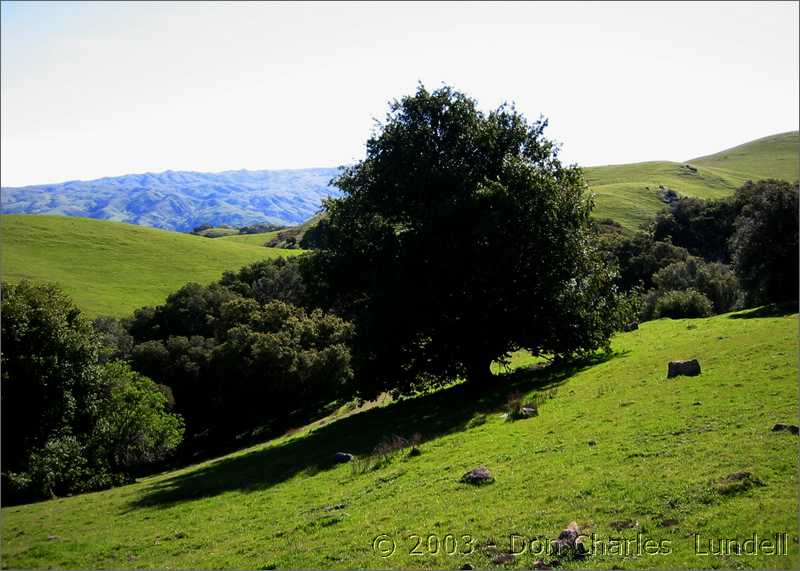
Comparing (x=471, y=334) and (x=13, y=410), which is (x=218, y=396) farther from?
(x=471, y=334)

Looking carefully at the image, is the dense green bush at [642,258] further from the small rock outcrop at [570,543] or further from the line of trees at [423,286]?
the small rock outcrop at [570,543]

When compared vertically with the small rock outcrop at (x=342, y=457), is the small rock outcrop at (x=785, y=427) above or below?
above

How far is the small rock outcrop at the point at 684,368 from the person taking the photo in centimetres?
2643

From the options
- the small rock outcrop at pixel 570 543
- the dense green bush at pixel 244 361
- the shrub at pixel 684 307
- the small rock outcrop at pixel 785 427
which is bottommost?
the dense green bush at pixel 244 361

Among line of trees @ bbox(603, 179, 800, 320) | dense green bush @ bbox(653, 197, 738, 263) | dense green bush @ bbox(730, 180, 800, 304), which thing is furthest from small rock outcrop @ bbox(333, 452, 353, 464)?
dense green bush @ bbox(653, 197, 738, 263)

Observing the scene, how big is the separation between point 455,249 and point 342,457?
44.0 feet

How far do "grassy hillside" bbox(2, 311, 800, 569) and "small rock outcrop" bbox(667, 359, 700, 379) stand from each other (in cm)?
65

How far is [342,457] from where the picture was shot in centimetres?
2581

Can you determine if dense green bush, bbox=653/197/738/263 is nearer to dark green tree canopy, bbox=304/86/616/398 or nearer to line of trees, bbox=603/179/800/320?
line of trees, bbox=603/179/800/320

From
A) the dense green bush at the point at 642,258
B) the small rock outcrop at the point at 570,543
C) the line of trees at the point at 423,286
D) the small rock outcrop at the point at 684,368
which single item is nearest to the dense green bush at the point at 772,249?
the line of trees at the point at 423,286

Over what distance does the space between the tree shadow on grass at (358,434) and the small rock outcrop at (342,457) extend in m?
0.37

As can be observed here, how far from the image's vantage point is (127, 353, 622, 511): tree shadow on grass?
26.2m

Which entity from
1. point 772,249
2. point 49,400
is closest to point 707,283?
point 772,249

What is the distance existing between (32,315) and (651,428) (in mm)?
34562
